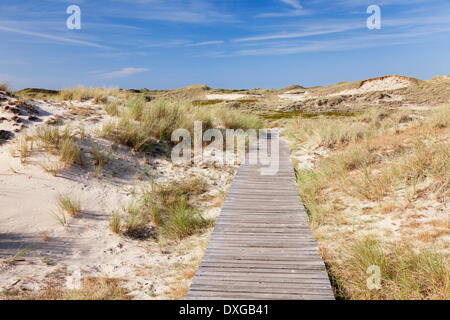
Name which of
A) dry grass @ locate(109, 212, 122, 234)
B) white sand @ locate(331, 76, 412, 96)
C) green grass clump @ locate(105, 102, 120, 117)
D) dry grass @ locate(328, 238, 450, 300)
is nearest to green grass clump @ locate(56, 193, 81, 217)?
dry grass @ locate(109, 212, 122, 234)

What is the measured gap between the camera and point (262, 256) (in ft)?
13.1

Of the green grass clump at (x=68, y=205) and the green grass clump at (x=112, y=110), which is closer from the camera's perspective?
the green grass clump at (x=68, y=205)

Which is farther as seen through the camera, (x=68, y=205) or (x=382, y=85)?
(x=382, y=85)

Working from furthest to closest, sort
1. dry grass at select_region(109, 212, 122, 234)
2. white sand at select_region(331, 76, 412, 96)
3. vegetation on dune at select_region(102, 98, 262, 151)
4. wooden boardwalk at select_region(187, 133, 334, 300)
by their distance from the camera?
white sand at select_region(331, 76, 412, 96), vegetation on dune at select_region(102, 98, 262, 151), dry grass at select_region(109, 212, 122, 234), wooden boardwalk at select_region(187, 133, 334, 300)

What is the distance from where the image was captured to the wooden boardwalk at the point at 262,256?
3330 millimetres

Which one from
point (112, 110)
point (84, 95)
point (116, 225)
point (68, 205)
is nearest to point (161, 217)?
point (116, 225)

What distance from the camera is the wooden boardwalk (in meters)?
3.33

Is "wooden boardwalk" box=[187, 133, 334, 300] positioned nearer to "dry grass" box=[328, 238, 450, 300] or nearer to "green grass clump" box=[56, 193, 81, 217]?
"dry grass" box=[328, 238, 450, 300]

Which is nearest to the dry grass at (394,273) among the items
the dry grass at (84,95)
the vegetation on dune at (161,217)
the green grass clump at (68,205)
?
the vegetation on dune at (161,217)

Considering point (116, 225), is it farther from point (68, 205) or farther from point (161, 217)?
point (68, 205)

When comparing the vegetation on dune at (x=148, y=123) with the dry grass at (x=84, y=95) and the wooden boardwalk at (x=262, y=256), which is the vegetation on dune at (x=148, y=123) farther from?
the wooden boardwalk at (x=262, y=256)

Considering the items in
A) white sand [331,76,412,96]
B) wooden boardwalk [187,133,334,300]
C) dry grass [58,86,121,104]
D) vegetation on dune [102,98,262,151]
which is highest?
white sand [331,76,412,96]
